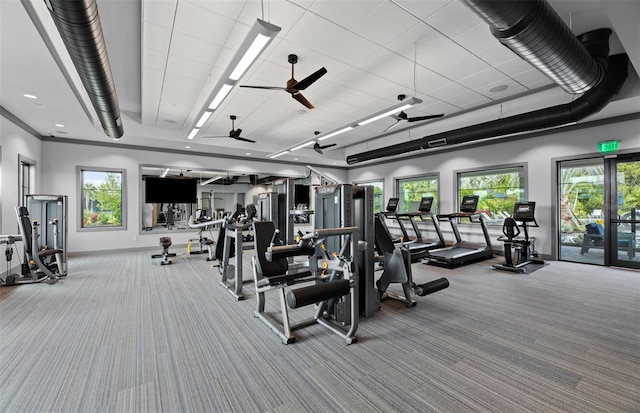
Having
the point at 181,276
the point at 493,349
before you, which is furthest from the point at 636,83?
the point at 181,276

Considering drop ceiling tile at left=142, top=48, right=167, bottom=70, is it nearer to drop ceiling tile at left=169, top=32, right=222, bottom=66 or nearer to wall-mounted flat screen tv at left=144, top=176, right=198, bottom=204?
drop ceiling tile at left=169, top=32, right=222, bottom=66

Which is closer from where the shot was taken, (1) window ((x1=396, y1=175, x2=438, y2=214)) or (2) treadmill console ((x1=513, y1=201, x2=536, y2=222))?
(2) treadmill console ((x1=513, y1=201, x2=536, y2=222))

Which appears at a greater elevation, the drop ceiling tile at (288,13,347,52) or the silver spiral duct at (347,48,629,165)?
the drop ceiling tile at (288,13,347,52)

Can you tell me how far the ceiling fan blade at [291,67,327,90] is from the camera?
3.31 metres

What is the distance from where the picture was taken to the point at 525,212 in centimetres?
574

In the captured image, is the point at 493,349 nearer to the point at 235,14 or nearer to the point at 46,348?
the point at 46,348

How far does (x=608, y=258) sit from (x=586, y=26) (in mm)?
4483

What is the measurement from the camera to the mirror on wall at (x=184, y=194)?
8.36m

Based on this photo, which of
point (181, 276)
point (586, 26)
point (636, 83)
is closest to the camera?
point (586, 26)

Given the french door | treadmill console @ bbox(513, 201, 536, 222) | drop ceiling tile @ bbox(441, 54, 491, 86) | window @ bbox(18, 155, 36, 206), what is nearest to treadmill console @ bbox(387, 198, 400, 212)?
treadmill console @ bbox(513, 201, 536, 222)

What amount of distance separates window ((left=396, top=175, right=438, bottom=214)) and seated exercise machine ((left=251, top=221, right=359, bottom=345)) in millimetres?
6528

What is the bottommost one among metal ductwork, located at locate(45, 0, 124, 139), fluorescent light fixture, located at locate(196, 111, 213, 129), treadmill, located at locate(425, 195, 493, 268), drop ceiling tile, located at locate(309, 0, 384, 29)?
treadmill, located at locate(425, 195, 493, 268)

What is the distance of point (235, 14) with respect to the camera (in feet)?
9.89

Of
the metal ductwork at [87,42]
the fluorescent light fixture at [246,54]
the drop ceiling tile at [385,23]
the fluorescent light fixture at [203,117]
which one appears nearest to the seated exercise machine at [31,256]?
the metal ductwork at [87,42]
